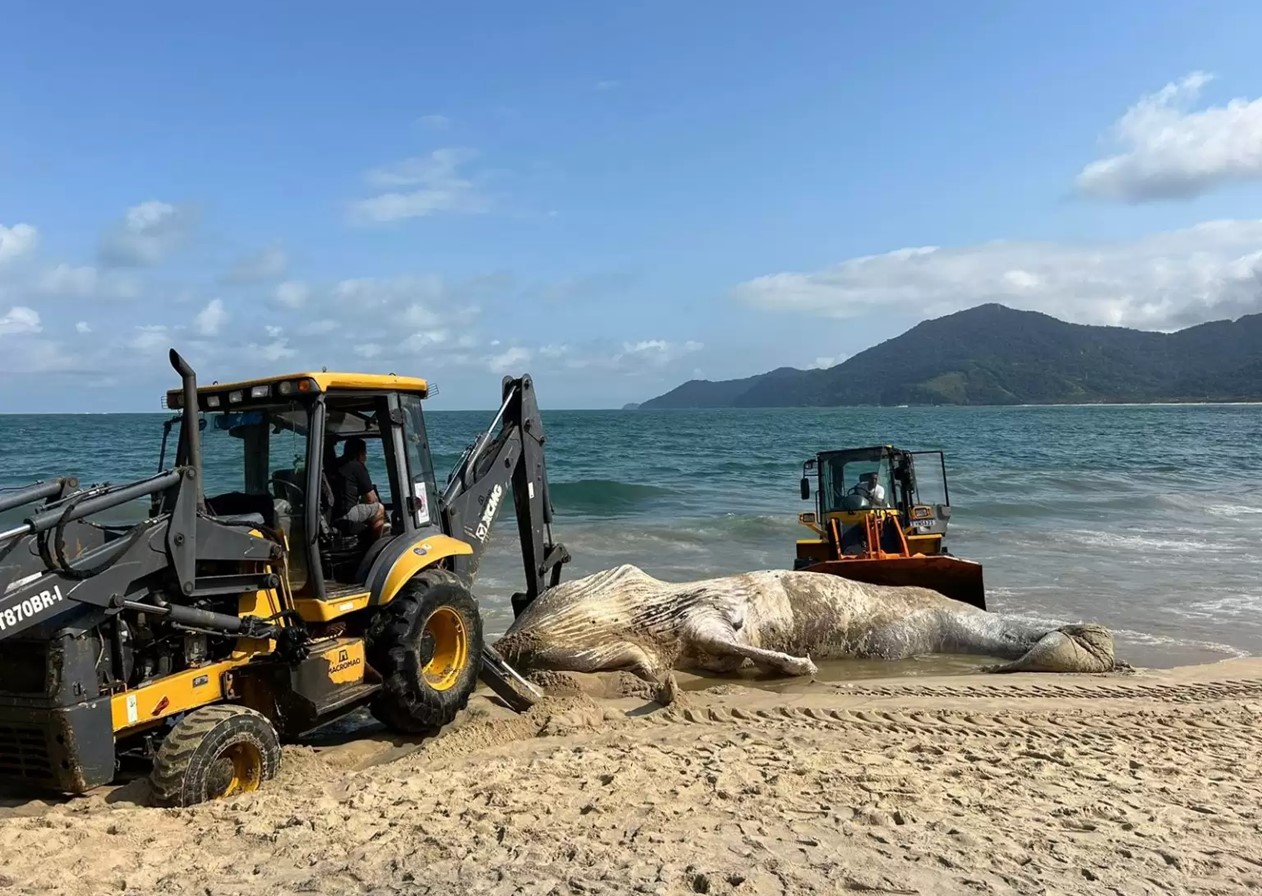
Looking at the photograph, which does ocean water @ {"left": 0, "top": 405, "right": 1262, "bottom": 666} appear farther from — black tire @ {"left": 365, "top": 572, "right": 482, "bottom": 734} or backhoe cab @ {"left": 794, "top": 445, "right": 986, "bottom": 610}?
black tire @ {"left": 365, "top": 572, "right": 482, "bottom": 734}

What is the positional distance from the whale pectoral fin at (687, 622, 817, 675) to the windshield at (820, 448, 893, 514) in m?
4.74

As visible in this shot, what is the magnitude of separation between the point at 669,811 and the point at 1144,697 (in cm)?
484

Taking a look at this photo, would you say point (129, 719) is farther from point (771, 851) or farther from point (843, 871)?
point (843, 871)

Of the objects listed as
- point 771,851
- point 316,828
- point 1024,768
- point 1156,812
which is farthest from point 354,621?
point 1156,812

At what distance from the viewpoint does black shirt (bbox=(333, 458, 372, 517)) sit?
6.46 metres

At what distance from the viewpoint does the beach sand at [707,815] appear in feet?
12.8

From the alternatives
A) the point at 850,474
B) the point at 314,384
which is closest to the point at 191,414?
the point at 314,384

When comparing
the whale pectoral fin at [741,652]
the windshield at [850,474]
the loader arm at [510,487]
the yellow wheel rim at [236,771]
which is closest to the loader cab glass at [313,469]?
the loader arm at [510,487]

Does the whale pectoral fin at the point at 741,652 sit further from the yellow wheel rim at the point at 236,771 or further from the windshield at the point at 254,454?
the yellow wheel rim at the point at 236,771

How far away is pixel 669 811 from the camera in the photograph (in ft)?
15.1

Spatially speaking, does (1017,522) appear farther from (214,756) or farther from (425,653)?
(214,756)

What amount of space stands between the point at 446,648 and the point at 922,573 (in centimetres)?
604

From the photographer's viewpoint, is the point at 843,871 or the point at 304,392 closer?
the point at 843,871

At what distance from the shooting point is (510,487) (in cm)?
874
